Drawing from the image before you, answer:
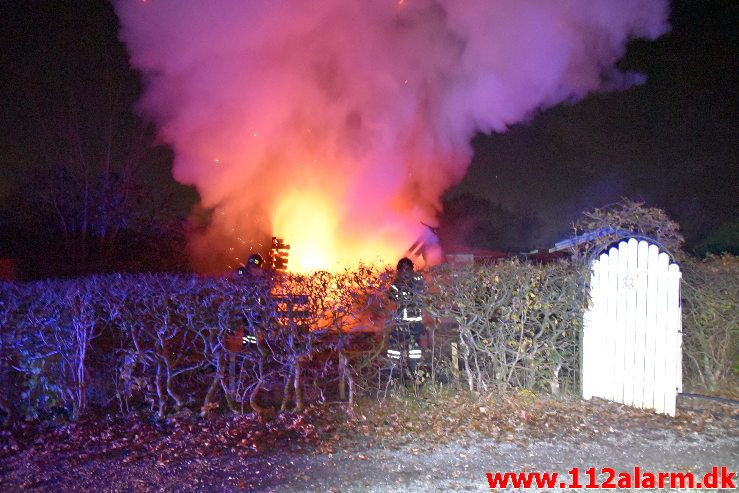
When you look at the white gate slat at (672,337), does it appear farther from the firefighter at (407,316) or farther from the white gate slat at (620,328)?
the firefighter at (407,316)

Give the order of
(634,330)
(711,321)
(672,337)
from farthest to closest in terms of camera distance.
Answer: (711,321) → (634,330) → (672,337)

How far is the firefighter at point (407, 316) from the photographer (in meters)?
7.21

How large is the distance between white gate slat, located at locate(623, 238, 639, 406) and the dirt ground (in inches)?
10.9

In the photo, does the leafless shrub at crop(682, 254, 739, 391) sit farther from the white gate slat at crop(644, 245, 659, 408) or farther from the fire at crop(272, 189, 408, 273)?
the fire at crop(272, 189, 408, 273)

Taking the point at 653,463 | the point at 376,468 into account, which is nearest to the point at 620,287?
the point at 653,463

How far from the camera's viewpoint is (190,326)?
22.5 feet

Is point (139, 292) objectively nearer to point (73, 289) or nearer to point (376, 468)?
point (73, 289)

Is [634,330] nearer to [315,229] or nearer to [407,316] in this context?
[407,316]

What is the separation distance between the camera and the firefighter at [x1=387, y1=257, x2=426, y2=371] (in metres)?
7.21

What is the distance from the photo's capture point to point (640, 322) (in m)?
6.89

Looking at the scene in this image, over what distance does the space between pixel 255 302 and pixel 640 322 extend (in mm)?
4316

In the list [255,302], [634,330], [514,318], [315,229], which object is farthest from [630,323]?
[315,229]

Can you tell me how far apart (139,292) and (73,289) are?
0.75m

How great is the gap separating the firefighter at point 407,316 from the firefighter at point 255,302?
1.45 meters
